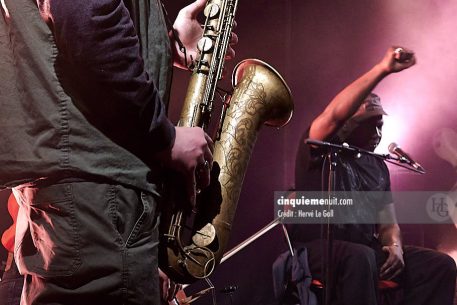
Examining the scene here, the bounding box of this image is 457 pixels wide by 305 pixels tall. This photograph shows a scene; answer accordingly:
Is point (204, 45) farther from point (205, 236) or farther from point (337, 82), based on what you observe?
point (337, 82)

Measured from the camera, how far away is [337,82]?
255 inches

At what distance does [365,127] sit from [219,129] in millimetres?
3534

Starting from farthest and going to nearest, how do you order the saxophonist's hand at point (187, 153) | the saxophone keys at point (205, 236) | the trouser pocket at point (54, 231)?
the saxophone keys at point (205, 236) → the saxophonist's hand at point (187, 153) → the trouser pocket at point (54, 231)

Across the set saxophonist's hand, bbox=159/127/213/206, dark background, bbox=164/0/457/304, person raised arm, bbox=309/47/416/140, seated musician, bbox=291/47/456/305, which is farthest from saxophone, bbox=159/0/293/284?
dark background, bbox=164/0/457/304

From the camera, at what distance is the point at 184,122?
6.82 ft

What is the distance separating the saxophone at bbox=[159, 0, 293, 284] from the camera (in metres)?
1.90

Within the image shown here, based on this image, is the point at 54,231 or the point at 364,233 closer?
the point at 54,231

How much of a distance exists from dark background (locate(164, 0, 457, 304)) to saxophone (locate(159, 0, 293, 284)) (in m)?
3.56

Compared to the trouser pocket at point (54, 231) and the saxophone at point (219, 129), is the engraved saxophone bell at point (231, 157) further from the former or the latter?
the trouser pocket at point (54, 231)

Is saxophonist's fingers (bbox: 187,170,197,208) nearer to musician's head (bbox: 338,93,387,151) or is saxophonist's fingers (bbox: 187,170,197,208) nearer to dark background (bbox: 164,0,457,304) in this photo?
musician's head (bbox: 338,93,387,151)

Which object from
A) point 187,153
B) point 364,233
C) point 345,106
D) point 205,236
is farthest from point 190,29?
point 364,233

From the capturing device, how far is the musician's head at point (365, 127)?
5.54 m

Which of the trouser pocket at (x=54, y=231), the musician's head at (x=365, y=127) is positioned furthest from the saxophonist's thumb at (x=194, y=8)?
the musician's head at (x=365, y=127)

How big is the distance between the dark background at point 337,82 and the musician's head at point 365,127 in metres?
0.75
